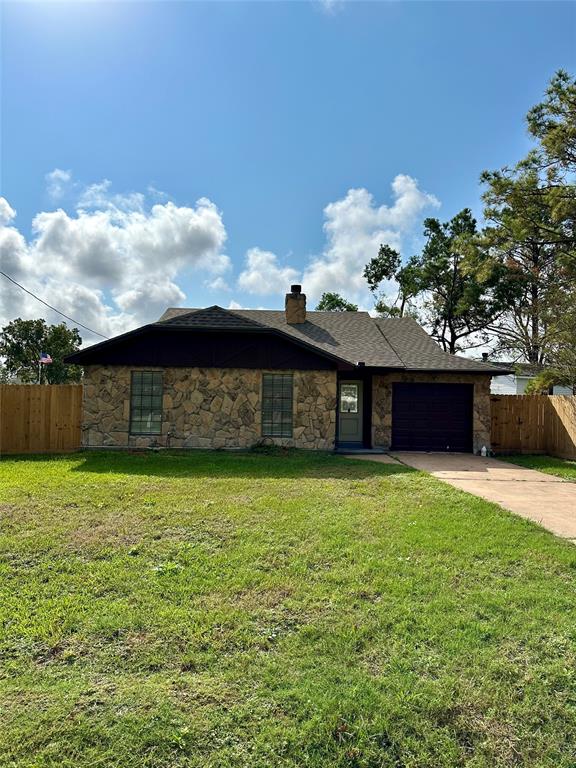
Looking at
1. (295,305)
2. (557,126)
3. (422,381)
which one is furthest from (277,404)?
(557,126)

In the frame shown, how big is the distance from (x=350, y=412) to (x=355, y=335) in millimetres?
2973

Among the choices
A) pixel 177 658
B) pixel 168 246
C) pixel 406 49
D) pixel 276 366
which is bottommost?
pixel 177 658

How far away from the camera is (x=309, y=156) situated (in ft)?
44.8

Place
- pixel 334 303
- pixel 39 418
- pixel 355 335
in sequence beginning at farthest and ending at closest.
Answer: pixel 334 303
pixel 355 335
pixel 39 418

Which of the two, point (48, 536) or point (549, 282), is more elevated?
point (549, 282)

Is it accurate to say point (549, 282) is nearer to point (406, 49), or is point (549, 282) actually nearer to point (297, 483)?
point (406, 49)

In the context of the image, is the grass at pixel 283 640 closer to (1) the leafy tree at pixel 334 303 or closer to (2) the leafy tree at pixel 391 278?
(2) the leafy tree at pixel 391 278

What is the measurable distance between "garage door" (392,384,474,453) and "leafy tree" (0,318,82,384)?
27.9 meters

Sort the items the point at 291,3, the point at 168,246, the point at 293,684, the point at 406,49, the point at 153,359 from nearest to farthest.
Answer: the point at 293,684
the point at 291,3
the point at 406,49
the point at 153,359
the point at 168,246

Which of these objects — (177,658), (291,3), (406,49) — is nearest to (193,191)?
(291,3)

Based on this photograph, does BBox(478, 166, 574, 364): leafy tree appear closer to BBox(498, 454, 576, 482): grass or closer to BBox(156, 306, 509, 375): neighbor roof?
BBox(156, 306, 509, 375): neighbor roof

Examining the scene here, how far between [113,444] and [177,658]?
9.92m

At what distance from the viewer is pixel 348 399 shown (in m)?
13.8

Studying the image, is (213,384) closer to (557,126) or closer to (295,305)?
(295,305)
